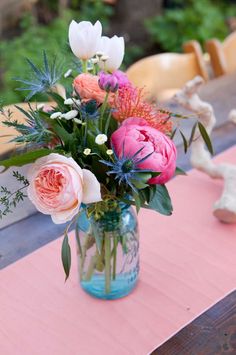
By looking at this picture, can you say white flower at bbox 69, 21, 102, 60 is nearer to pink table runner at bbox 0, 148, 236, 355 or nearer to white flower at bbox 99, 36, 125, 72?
white flower at bbox 99, 36, 125, 72

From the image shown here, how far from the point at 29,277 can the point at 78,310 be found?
0.14 metres

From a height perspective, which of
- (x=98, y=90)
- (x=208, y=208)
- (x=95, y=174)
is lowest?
(x=208, y=208)

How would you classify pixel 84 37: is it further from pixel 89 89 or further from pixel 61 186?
pixel 61 186

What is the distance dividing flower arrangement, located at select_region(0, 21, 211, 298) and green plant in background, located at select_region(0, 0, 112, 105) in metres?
1.94

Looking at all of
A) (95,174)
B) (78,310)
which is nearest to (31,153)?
(95,174)

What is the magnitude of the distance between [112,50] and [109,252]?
1.07ft

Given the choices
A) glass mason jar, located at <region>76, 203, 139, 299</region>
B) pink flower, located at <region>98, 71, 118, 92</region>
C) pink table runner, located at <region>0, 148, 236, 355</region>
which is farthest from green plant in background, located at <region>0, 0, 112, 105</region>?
pink flower, located at <region>98, 71, 118, 92</region>

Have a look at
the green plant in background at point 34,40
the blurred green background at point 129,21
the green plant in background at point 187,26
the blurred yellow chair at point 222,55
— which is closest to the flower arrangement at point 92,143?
the blurred yellow chair at point 222,55

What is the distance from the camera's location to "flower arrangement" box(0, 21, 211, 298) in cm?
69

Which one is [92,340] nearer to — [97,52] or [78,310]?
[78,310]

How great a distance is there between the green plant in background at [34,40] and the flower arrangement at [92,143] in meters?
1.94

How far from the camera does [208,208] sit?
116cm

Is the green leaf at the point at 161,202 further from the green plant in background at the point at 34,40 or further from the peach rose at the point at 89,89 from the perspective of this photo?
the green plant in background at the point at 34,40

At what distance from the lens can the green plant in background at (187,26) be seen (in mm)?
3777
